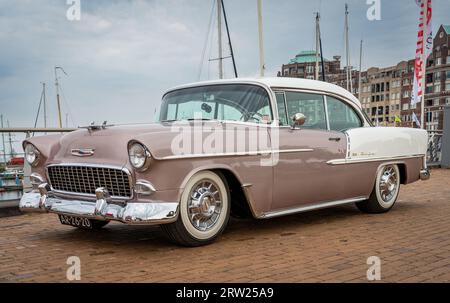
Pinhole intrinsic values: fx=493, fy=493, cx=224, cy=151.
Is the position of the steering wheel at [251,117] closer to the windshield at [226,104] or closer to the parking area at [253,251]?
the windshield at [226,104]

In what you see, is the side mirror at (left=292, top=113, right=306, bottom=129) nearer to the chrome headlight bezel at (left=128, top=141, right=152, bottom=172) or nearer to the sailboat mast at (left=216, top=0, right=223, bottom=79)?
the chrome headlight bezel at (left=128, top=141, right=152, bottom=172)

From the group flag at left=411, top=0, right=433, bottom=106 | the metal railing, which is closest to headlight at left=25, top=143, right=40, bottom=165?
flag at left=411, top=0, right=433, bottom=106

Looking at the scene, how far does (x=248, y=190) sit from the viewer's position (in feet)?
15.6

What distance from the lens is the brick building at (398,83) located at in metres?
80.6

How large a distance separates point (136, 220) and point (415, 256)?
2368 mm

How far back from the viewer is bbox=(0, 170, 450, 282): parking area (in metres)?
3.64

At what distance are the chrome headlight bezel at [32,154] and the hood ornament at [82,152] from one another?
0.56 metres

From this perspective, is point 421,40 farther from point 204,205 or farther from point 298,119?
point 204,205

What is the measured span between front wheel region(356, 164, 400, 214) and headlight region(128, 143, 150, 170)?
352 cm

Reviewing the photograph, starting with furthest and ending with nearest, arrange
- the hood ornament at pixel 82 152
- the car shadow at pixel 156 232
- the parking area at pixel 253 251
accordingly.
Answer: the car shadow at pixel 156 232
the hood ornament at pixel 82 152
the parking area at pixel 253 251

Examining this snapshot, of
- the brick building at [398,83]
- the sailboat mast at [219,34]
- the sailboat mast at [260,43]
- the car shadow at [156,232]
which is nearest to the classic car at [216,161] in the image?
the car shadow at [156,232]
